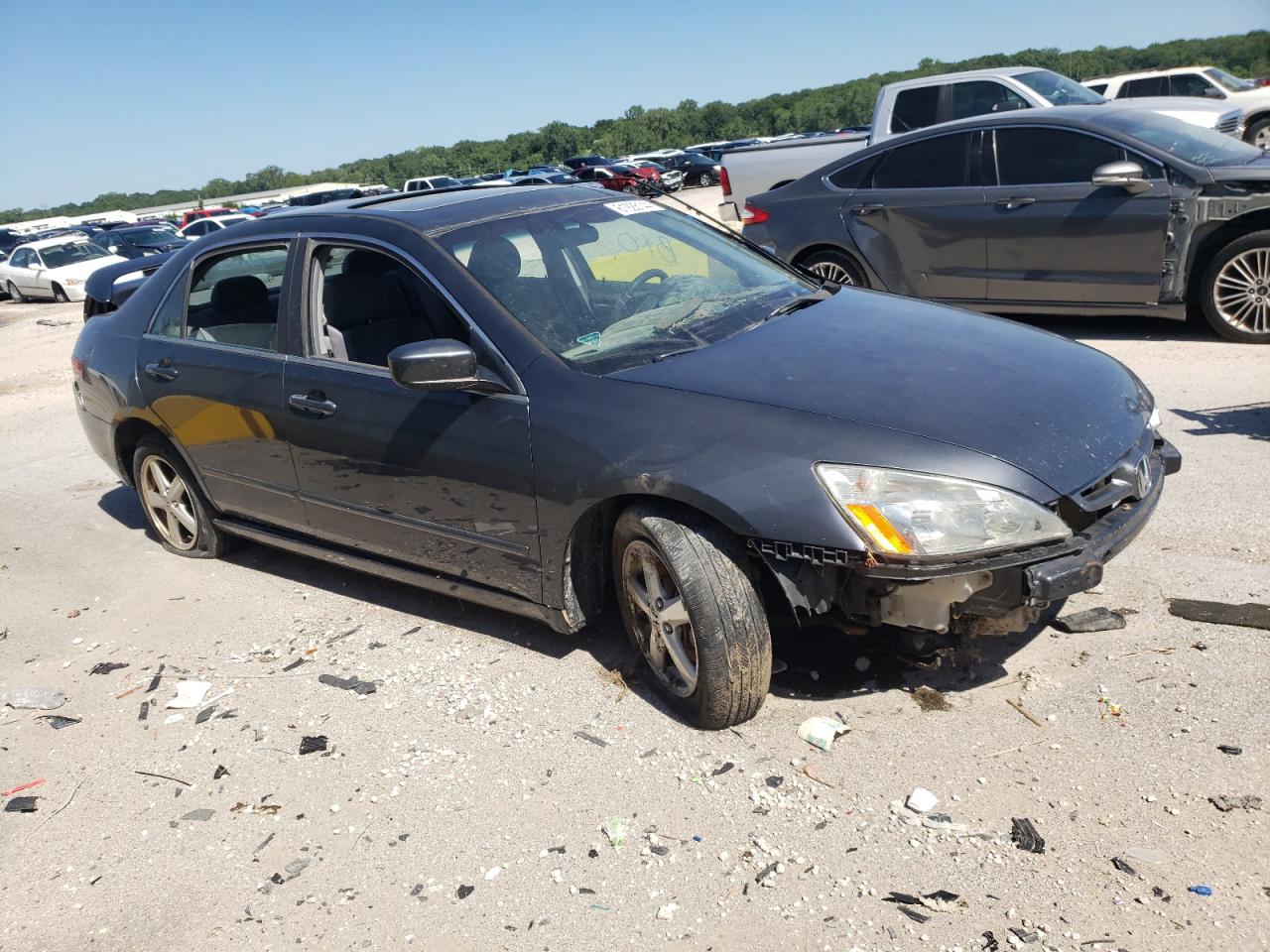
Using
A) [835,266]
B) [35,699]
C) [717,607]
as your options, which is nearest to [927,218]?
[835,266]

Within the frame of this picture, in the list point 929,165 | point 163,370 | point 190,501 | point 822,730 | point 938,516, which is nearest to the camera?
point 938,516

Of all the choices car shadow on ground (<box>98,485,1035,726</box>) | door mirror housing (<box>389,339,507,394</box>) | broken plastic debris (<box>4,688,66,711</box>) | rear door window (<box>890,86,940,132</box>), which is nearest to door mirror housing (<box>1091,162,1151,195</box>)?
car shadow on ground (<box>98,485,1035,726</box>)

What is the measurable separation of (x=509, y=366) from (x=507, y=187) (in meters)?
1.55

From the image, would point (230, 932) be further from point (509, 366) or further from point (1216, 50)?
point (1216, 50)

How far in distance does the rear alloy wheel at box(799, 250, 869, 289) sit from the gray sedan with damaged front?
0.04 ft

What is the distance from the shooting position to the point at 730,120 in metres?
100

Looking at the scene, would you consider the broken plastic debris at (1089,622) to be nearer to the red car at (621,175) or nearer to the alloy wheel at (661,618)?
the alloy wheel at (661,618)

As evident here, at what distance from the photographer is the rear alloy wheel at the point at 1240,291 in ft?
23.8

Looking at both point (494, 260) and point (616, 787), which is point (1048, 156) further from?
point (616, 787)

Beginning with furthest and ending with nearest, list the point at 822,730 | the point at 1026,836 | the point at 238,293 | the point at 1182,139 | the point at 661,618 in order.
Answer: the point at 1182,139, the point at 238,293, the point at 661,618, the point at 822,730, the point at 1026,836

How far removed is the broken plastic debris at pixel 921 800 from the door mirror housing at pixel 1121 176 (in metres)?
5.66

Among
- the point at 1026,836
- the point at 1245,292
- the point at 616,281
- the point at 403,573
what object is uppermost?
the point at 616,281

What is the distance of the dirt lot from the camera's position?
2744mm

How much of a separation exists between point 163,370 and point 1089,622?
4311 millimetres
